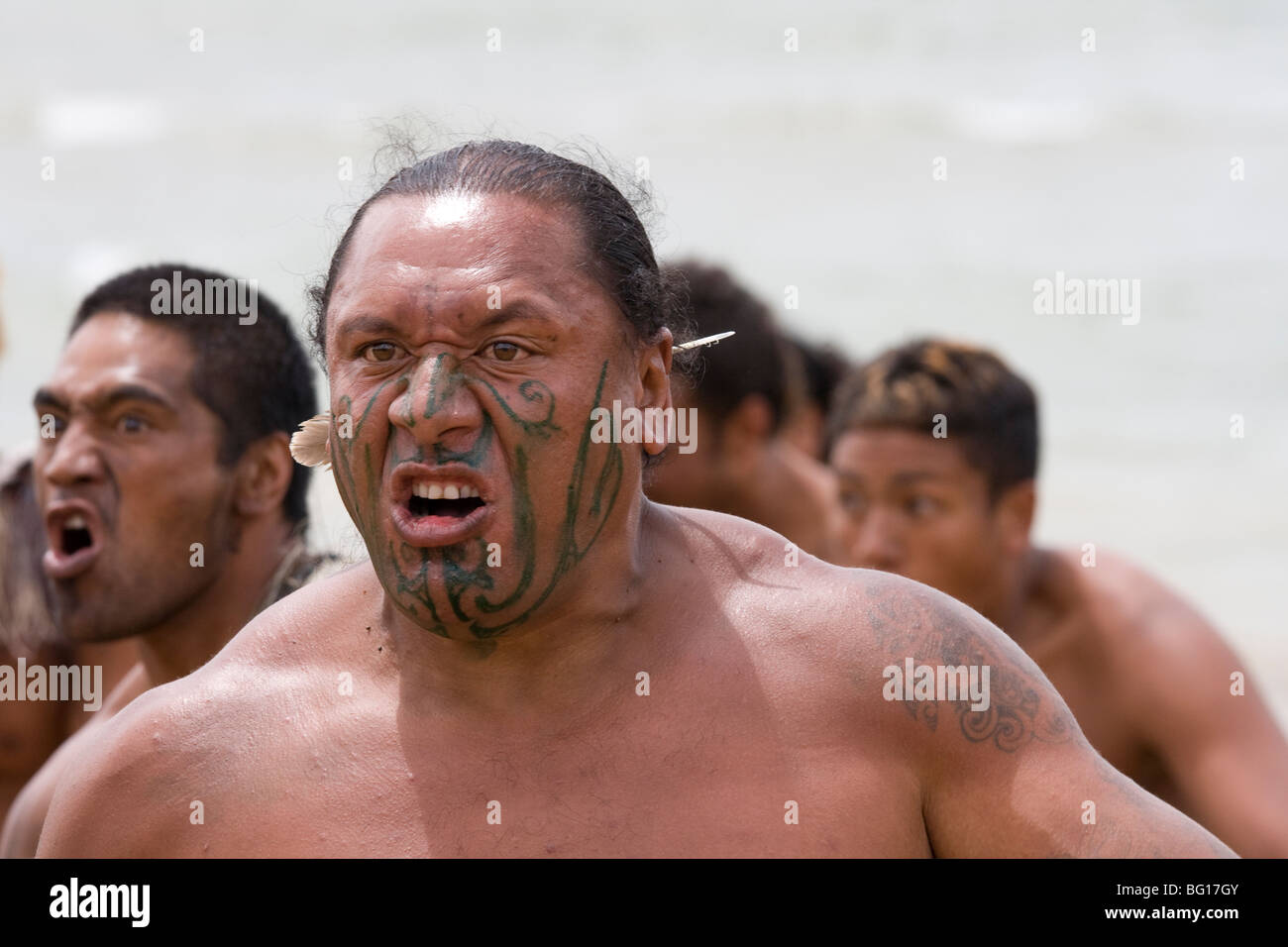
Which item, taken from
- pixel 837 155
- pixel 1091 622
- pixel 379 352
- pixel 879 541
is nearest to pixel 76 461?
pixel 379 352

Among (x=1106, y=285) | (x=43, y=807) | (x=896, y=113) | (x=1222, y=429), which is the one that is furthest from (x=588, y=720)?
(x=896, y=113)

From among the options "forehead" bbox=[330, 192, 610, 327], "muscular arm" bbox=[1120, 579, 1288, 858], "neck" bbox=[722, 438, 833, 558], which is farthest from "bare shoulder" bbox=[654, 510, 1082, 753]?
"neck" bbox=[722, 438, 833, 558]

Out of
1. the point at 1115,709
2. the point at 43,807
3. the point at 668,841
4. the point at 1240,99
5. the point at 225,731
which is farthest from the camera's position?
the point at 1240,99

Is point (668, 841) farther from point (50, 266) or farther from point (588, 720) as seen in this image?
point (50, 266)

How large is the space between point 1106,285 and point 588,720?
17.9 metres

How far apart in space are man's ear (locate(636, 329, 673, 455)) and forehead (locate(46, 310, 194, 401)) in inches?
72.4

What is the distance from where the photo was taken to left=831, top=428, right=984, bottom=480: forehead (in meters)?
6.06

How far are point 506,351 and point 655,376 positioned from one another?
0.37 metres

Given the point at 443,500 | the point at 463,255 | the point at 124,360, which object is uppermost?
the point at 463,255

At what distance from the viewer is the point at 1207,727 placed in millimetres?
5527

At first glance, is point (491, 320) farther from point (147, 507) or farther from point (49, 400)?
point (49, 400)

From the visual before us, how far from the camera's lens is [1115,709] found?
5.74m

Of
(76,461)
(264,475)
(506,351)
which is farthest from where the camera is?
(264,475)

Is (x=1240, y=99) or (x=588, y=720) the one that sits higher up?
(x=1240, y=99)
